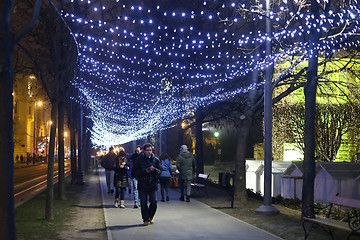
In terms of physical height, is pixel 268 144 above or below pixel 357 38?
below

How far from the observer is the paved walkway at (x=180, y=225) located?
10.0m

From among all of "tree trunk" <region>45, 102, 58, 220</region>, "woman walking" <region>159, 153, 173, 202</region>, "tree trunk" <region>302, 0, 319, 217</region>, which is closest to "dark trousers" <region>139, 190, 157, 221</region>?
"tree trunk" <region>45, 102, 58, 220</region>

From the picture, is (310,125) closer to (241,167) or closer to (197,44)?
(241,167)

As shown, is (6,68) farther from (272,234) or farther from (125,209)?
(125,209)

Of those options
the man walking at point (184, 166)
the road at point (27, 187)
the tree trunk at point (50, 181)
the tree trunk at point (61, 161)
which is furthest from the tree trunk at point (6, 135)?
the man walking at point (184, 166)

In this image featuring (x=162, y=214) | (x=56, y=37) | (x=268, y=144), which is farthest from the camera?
(x=56, y=37)

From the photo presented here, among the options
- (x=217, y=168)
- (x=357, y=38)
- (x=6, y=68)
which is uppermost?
(x=357, y=38)

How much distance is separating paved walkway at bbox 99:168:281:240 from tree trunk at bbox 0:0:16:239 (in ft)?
10.3

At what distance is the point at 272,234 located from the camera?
34.1ft

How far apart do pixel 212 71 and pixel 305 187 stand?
14.3m

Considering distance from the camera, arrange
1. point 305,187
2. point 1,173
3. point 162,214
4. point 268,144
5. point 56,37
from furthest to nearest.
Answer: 1. point 56,37
2. point 268,144
3. point 162,214
4. point 305,187
5. point 1,173

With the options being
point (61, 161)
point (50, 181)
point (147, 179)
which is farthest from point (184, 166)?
point (147, 179)

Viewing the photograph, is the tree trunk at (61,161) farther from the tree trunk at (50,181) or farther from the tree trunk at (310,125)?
the tree trunk at (310,125)

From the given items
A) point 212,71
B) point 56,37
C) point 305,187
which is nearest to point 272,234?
point 305,187
